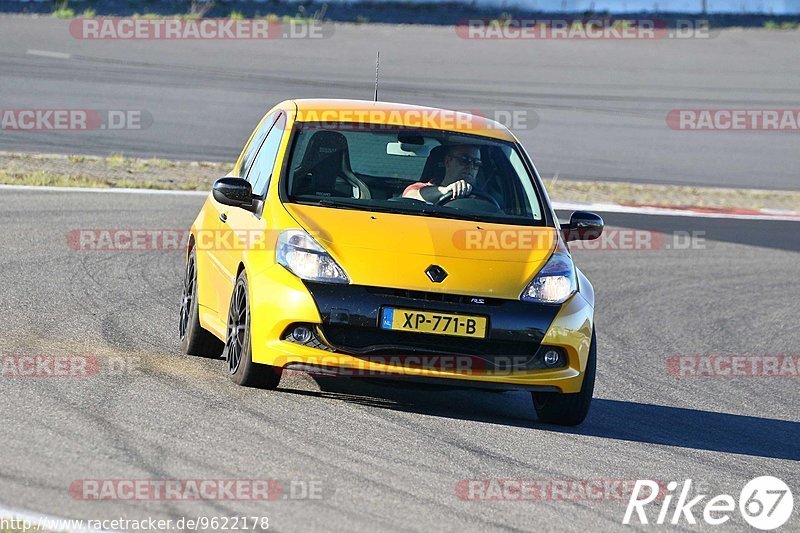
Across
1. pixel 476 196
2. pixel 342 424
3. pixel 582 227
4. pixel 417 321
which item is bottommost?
pixel 342 424

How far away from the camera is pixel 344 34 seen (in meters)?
32.3

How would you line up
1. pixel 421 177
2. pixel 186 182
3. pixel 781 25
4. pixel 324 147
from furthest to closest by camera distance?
1. pixel 781 25
2. pixel 186 182
3. pixel 421 177
4. pixel 324 147

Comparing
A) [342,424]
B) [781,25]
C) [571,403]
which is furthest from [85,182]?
[781,25]

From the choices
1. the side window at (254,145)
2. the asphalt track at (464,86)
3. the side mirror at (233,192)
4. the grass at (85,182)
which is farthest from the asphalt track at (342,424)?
the asphalt track at (464,86)

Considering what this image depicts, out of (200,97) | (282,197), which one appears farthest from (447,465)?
(200,97)

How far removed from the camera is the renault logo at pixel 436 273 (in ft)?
22.9

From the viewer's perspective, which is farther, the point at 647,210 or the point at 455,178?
the point at 647,210

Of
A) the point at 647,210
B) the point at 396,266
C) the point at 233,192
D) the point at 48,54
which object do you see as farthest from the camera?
the point at 48,54

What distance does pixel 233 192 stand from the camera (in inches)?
305

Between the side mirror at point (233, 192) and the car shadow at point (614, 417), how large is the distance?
1055 mm

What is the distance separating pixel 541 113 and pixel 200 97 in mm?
5963

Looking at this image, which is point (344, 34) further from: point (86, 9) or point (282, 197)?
point (282, 197)

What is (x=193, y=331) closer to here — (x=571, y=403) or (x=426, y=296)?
(x=426, y=296)

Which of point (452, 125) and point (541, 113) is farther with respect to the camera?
point (541, 113)
